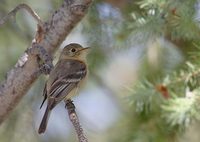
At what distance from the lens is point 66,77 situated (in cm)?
375

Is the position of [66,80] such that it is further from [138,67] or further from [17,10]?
[17,10]

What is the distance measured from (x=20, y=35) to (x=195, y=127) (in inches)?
57.8

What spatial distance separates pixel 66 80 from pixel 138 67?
0.57m

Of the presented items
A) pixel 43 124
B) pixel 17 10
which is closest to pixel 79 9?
pixel 17 10

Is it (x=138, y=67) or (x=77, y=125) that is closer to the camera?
(x=77, y=125)

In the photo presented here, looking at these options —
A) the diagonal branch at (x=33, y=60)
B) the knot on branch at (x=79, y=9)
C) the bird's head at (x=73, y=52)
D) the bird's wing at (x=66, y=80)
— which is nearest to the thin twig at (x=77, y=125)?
the diagonal branch at (x=33, y=60)

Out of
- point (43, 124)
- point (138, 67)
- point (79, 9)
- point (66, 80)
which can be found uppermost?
point (138, 67)

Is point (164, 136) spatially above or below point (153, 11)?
below

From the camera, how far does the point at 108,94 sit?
4676 mm

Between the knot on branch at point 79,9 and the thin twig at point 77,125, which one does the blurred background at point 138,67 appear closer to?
the knot on branch at point 79,9

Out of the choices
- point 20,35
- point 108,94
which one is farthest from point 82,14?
point 108,94

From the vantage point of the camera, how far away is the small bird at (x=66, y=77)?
11.0 ft

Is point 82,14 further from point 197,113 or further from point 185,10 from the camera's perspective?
point 197,113

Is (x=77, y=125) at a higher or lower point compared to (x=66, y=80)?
lower
